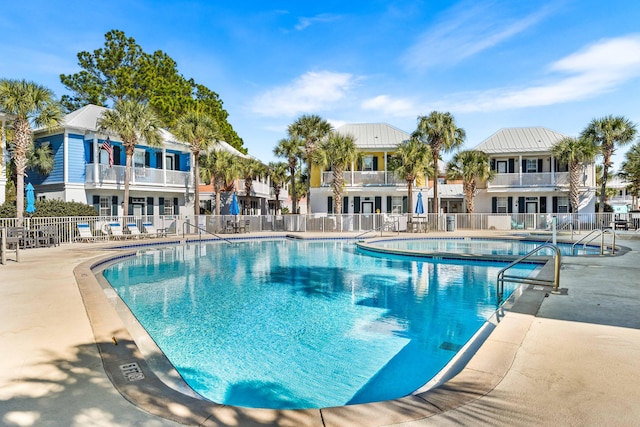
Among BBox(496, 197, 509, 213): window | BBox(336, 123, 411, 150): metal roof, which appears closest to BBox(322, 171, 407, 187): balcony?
BBox(336, 123, 411, 150): metal roof

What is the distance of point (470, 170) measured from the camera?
91.0 feet

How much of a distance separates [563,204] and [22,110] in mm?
33976

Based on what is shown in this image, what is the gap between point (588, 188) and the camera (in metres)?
27.9

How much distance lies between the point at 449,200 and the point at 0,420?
38700mm

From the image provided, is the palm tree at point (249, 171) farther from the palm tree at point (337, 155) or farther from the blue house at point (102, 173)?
the palm tree at point (337, 155)

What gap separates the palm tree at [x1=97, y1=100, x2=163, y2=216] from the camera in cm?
2059

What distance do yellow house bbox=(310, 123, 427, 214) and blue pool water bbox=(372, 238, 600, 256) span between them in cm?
778

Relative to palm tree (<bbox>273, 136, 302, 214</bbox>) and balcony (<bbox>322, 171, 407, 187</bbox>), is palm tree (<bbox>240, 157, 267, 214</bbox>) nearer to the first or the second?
palm tree (<bbox>273, 136, 302, 214</bbox>)

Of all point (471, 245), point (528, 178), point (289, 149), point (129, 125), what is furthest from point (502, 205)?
point (129, 125)

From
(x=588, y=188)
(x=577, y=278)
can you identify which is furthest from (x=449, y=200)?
(x=577, y=278)

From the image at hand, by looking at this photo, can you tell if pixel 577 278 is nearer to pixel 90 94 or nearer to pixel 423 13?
pixel 423 13

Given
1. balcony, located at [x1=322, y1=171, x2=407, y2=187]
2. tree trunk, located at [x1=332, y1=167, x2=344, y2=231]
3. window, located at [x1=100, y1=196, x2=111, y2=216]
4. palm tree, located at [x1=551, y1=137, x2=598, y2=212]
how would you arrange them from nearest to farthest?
1. window, located at [x1=100, y1=196, x2=111, y2=216]
2. tree trunk, located at [x1=332, y1=167, x2=344, y2=231]
3. palm tree, located at [x1=551, y1=137, x2=598, y2=212]
4. balcony, located at [x1=322, y1=171, x2=407, y2=187]

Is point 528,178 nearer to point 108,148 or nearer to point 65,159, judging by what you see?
point 108,148

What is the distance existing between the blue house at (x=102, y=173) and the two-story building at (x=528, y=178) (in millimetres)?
22888
